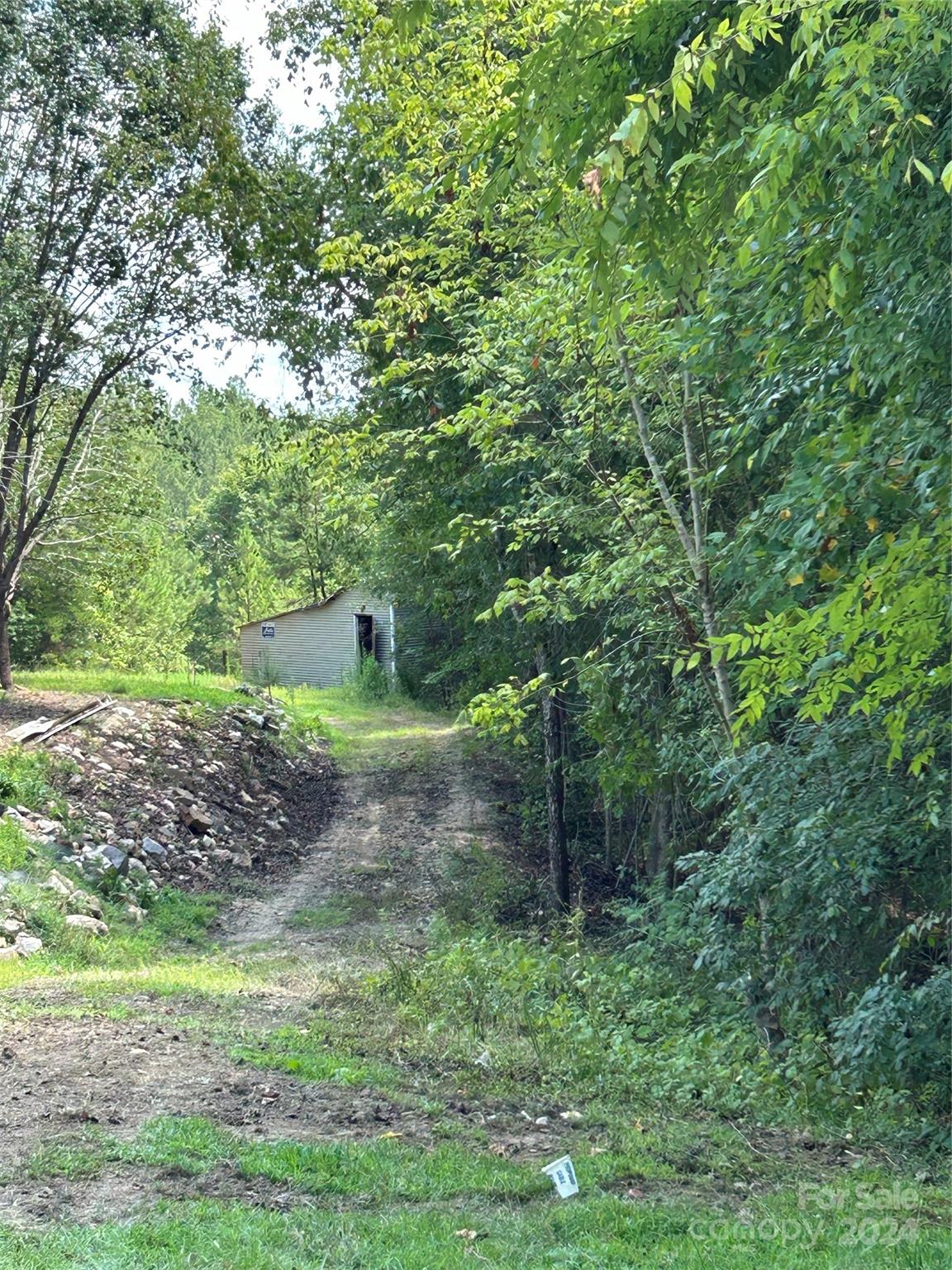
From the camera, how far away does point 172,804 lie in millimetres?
14297

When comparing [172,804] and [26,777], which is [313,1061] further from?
[172,804]

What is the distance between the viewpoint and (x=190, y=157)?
50.5 ft

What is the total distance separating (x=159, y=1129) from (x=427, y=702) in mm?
24180

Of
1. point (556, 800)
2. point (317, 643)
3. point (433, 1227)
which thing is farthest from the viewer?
point (317, 643)

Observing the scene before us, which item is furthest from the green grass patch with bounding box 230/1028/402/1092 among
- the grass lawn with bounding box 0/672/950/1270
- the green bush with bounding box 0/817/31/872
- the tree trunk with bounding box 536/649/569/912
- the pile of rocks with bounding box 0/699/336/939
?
the tree trunk with bounding box 536/649/569/912

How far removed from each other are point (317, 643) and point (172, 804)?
23016 mm

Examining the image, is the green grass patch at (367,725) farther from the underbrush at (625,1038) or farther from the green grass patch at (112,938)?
the underbrush at (625,1038)

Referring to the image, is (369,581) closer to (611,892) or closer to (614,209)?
(611,892)

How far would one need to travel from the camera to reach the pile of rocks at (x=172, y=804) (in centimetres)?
1170

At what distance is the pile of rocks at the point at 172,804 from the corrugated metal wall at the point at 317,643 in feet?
52.8

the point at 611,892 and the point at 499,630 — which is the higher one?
the point at 499,630

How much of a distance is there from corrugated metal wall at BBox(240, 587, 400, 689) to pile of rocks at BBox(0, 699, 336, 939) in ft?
52.8

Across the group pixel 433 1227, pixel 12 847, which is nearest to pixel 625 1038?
pixel 433 1227

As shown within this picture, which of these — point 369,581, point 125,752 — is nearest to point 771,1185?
point 125,752
